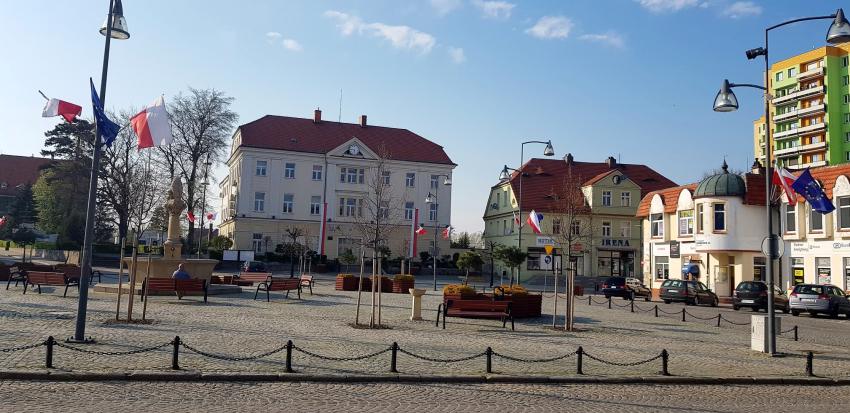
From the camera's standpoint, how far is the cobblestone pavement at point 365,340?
11172 millimetres

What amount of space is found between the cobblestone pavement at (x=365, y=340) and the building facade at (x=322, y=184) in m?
41.4

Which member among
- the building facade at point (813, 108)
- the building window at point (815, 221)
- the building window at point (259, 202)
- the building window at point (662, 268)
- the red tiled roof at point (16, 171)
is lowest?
the building window at point (662, 268)

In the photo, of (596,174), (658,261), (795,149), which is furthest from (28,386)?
(795,149)

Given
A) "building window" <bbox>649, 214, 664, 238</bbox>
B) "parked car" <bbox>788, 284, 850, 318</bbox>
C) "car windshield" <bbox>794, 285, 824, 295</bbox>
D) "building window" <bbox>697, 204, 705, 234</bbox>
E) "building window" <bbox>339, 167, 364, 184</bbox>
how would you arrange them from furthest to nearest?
1. "building window" <bbox>339, 167, 364, 184</bbox>
2. "building window" <bbox>649, 214, 664, 238</bbox>
3. "building window" <bbox>697, 204, 705, 234</bbox>
4. "car windshield" <bbox>794, 285, 824, 295</bbox>
5. "parked car" <bbox>788, 284, 850, 318</bbox>

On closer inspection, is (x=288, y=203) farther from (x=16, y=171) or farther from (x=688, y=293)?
(x=16, y=171)

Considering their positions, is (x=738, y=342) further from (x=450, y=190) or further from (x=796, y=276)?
(x=450, y=190)

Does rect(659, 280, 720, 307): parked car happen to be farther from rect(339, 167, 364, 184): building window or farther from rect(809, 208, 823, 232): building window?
rect(339, 167, 364, 184): building window

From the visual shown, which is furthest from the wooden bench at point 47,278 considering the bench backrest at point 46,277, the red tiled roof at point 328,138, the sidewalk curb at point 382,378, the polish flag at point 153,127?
the red tiled roof at point 328,138

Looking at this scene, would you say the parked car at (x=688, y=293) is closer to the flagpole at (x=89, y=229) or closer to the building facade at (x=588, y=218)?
the building facade at (x=588, y=218)

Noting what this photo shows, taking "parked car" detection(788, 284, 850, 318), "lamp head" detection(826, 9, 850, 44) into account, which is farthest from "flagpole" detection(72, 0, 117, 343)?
"parked car" detection(788, 284, 850, 318)

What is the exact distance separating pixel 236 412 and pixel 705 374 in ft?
26.2

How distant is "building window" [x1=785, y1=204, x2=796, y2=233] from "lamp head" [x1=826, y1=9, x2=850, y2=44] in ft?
87.5

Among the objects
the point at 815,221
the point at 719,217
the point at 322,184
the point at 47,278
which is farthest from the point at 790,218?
the point at 322,184

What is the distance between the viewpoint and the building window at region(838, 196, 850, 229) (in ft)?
112
